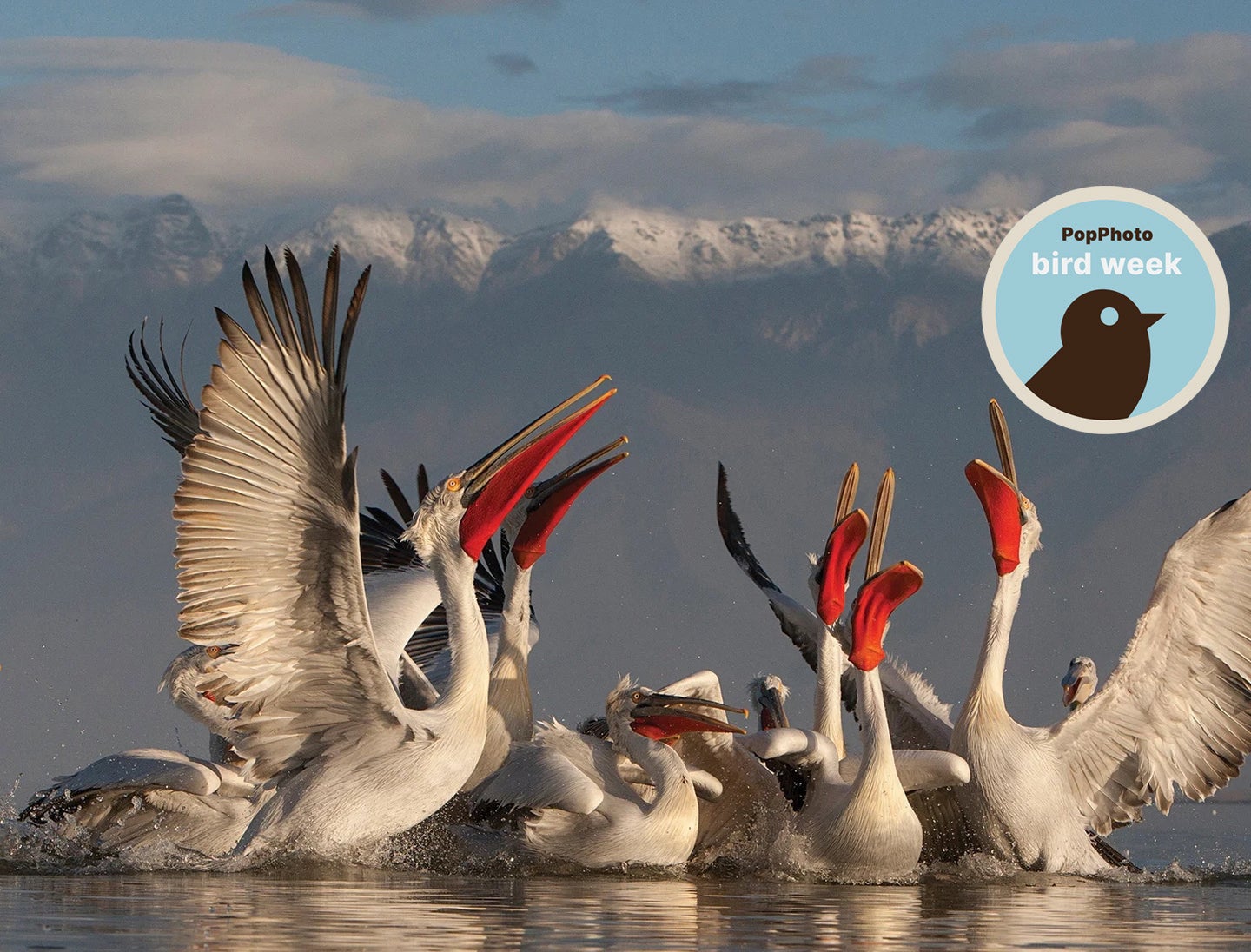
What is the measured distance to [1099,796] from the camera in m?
10.3

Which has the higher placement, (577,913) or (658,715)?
Result: (658,715)

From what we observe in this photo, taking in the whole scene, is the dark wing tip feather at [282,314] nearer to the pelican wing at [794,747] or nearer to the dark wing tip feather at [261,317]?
the dark wing tip feather at [261,317]

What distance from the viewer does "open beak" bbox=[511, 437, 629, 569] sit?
10.1m

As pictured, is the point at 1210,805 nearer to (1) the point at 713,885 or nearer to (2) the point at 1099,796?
(2) the point at 1099,796

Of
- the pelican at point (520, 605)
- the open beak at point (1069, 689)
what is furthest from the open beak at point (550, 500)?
the open beak at point (1069, 689)

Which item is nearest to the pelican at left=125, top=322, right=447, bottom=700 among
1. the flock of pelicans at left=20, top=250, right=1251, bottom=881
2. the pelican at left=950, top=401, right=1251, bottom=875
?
the flock of pelicans at left=20, top=250, right=1251, bottom=881

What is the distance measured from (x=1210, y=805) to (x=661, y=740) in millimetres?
14647

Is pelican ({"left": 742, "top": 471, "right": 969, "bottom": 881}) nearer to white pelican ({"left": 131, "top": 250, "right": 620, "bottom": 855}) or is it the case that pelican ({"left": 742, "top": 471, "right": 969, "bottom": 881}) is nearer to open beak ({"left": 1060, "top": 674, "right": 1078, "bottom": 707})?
white pelican ({"left": 131, "top": 250, "right": 620, "bottom": 855})

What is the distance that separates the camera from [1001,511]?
9.93m

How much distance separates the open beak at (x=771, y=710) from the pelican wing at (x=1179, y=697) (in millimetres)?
1868

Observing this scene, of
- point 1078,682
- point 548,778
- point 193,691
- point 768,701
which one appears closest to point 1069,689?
point 1078,682

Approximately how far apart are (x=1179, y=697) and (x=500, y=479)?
3553 millimetres

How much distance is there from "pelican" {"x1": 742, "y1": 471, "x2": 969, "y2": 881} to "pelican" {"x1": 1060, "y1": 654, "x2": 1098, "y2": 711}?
103 inches

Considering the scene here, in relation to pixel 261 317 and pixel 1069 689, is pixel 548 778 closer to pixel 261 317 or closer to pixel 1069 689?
pixel 261 317
